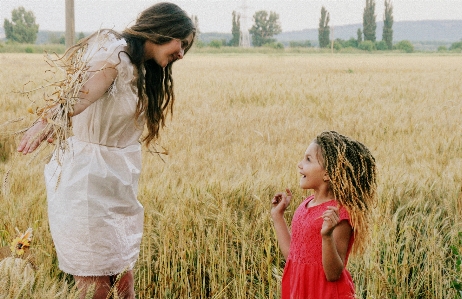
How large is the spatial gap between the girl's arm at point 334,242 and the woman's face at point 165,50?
0.86 metres

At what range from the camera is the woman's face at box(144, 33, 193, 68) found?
2.14 m

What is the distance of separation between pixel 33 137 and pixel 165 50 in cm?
60

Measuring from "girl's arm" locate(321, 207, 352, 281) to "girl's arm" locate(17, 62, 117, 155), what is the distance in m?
0.88

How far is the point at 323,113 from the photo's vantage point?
270 inches

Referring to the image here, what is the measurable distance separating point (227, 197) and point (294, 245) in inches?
48.7

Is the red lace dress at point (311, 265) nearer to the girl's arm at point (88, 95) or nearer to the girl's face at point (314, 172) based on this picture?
the girl's face at point (314, 172)

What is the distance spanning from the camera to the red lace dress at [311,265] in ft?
6.20

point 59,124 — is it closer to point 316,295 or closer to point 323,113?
point 316,295

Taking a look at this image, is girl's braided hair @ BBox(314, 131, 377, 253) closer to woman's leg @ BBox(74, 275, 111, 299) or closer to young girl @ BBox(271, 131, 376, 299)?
young girl @ BBox(271, 131, 376, 299)

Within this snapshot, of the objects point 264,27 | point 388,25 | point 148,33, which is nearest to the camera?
point 148,33

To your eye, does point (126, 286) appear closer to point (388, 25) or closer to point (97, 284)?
point (97, 284)

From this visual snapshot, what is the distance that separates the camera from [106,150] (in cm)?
208

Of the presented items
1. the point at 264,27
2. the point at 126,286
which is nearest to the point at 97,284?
the point at 126,286

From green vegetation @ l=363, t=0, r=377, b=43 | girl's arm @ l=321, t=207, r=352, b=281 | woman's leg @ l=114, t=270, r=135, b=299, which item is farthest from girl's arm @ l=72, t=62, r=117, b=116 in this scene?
green vegetation @ l=363, t=0, r=377, b=43
